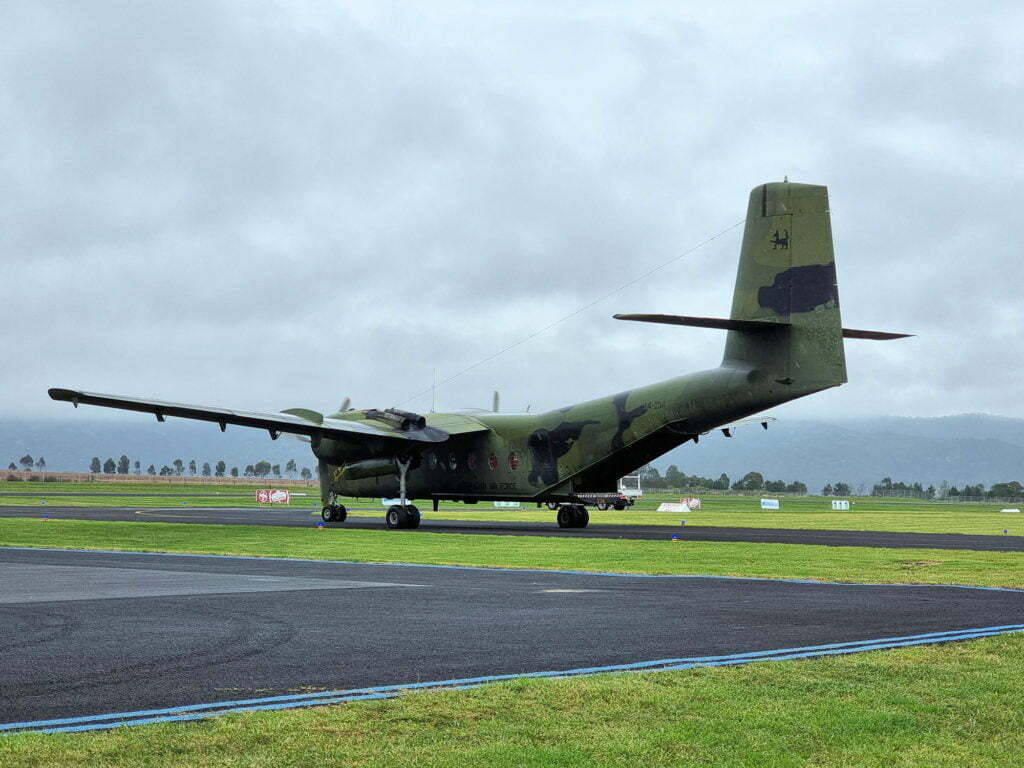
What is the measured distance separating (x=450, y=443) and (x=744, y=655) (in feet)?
117

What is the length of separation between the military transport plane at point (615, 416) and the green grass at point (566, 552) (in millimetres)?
5082

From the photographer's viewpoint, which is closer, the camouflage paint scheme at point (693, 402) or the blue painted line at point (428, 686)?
the blue painted line at point (428, 686)

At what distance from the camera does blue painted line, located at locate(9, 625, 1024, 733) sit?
27.1 ft

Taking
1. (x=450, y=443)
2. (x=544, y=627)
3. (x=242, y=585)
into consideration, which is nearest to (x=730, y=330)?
(x=450, y=443)

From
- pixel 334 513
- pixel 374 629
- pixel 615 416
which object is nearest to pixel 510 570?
pixel 374 629

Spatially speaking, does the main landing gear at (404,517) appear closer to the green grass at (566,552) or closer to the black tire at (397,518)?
the black tire at (397,518)

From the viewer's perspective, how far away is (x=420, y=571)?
77.9 ft

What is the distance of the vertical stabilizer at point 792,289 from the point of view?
35969 millimetres

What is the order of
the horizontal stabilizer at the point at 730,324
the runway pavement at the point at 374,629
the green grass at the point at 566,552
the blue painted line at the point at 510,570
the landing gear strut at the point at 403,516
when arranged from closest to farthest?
1. the runway pavement at the point at 374,629
2. the blue painted line at the point at 510,570
3. the green grass at the point at 566,552
4. the horizontal stabilizer at the point at 730,324
5. the landing gear strut at the point at 403,516

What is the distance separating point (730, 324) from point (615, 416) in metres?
7.16

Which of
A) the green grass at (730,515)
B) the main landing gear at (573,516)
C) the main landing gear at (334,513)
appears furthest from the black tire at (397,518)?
the green grass at (730,515)

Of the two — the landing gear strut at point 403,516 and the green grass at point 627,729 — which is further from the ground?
the landing gear strut at point 403,516

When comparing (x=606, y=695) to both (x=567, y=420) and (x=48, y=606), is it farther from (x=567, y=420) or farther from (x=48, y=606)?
(x=567, y=420)

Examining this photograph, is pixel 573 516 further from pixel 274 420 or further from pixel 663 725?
pixel 663 725
